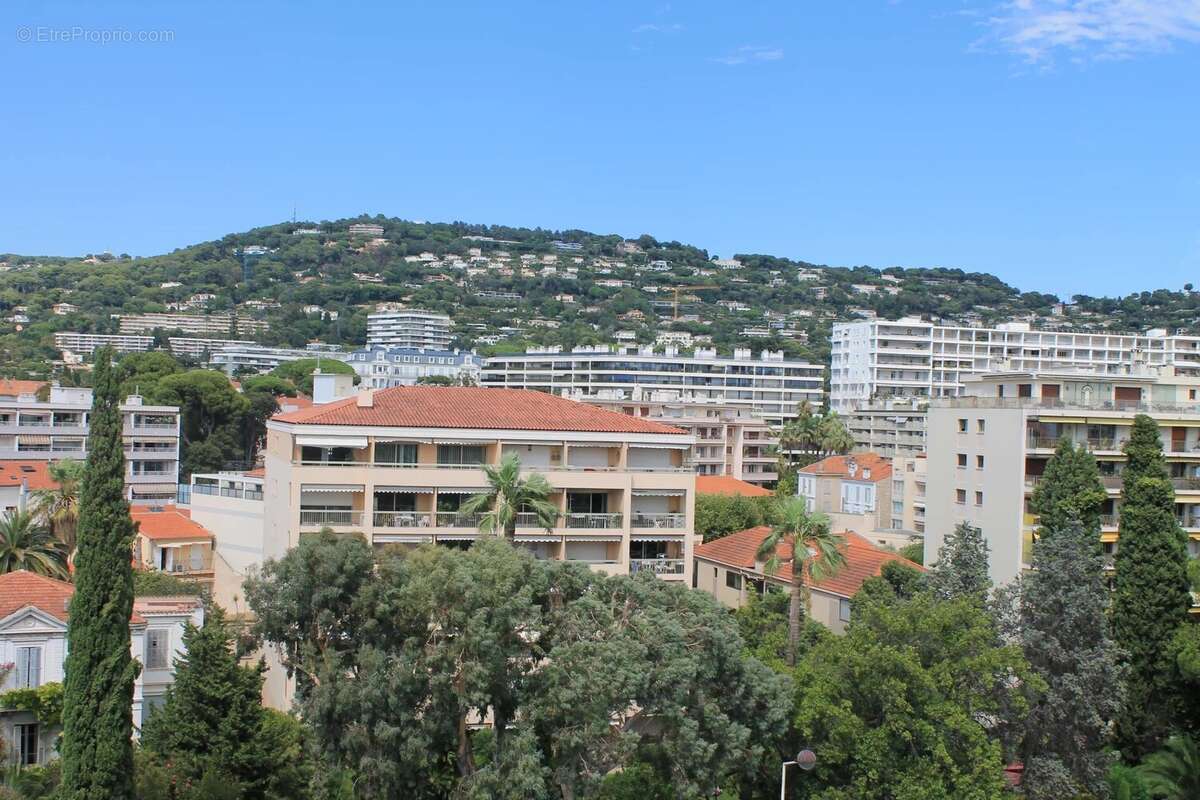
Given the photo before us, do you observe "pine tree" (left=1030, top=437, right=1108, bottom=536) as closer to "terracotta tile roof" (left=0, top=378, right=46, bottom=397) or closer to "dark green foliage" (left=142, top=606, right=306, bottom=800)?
"dark green foliage" (left=142, top=606, right=306, bottom=800)

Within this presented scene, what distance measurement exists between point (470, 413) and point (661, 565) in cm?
961

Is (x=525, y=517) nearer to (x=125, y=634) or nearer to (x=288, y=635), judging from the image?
(x=288, y=635)

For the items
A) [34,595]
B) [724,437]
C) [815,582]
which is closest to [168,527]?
[34,595]

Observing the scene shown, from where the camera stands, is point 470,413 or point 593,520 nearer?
point 593,520

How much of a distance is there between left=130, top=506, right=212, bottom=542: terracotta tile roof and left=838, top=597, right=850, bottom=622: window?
2931 cm

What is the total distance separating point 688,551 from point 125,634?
24292 mm

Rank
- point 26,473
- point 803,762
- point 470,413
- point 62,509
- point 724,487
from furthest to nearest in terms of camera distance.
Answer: point 724,487
point 26,473
point 62,509
point 470,413
point 803,762

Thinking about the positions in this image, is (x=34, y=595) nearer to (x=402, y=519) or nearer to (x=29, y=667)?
(x=29, y=667)

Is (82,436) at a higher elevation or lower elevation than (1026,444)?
lower

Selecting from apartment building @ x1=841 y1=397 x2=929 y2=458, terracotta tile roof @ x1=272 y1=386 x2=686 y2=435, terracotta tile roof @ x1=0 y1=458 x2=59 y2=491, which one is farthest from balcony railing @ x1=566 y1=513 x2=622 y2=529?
apartment building @ x1=841 y1=397 x2=929 y2=458

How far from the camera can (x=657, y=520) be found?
46.6m

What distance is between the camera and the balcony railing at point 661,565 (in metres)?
45.9

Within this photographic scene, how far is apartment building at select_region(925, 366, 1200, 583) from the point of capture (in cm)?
4788

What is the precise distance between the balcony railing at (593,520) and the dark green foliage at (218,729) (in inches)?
628
